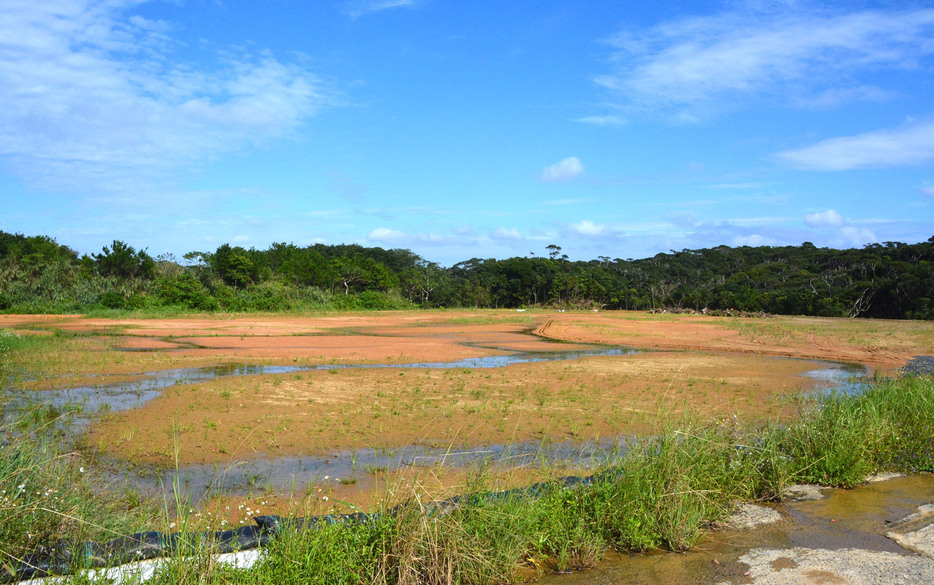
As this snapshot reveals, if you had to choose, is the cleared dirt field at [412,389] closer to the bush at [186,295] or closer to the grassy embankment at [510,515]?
the grassy embankment at [510,515]

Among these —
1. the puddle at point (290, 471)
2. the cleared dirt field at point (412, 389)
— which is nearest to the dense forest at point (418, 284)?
the cleared dirt field at point (412, 389)

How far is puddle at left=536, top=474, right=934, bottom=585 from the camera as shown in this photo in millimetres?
4398

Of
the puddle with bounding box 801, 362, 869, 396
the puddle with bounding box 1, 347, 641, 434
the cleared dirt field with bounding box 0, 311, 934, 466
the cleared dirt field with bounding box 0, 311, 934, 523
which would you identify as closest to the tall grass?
the cleared dirt field with bounding box 0, 311, 934, 523

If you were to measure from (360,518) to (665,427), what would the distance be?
277 centimetres

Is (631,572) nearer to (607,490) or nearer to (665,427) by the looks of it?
(607,490)

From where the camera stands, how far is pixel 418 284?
7388 centimetres

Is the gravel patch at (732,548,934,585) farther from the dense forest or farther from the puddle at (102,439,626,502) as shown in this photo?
the dense forest

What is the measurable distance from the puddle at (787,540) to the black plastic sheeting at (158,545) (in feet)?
2.81

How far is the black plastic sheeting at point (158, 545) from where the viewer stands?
3686 mm

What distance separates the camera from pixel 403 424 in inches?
405

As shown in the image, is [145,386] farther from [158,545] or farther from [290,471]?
[158,545]

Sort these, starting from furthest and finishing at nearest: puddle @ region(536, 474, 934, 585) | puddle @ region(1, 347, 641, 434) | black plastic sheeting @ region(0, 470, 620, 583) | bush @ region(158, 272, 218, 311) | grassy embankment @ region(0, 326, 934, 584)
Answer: bush @ region(158, 272, 218, 311)
puddle @ region(1, 347, 641, 434)
puddle @ region(536, 474, 934, 585)
grassy embankment @ region(0, 326, 934, 584)
black plastic sheeting @ region(0, 470, 620, 583)

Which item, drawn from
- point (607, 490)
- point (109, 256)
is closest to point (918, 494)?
point (607, 490)

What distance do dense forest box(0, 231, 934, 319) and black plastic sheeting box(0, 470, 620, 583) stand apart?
149ft
